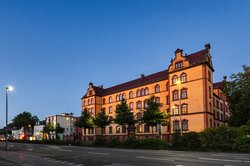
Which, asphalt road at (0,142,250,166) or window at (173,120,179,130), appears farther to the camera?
window at (173,120,179,130)

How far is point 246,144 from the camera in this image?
2931 centimetres

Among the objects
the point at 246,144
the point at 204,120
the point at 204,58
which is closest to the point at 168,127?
the point at 204,120

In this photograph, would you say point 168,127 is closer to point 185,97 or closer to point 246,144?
point 185,97

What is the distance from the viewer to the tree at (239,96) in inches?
1879

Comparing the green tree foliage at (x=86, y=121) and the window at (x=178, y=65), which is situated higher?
the window at (x=178, y=65)

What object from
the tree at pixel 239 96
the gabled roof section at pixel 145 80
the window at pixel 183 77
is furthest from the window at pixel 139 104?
the tree at pixel 239 96

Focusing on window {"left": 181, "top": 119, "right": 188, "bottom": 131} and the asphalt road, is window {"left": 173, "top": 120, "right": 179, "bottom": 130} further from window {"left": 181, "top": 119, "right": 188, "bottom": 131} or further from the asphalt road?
the asphalt road

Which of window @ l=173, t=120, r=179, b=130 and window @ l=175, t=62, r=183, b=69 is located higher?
window @ l=175, t=62, r=183, b=69

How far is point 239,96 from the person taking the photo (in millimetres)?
51125

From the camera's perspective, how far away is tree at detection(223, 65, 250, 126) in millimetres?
47737

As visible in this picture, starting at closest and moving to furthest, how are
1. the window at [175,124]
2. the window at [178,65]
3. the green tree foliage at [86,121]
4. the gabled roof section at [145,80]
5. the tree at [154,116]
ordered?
1. the tree at [154,116]
2. the window at [175,124]
3. the window at [178,65]
4. the gabled roof section at [145,80]
5. the green tree foliage at [86,121]

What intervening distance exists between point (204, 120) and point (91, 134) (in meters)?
43.2

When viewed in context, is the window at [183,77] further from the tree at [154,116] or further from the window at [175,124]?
the tree at [154,116]

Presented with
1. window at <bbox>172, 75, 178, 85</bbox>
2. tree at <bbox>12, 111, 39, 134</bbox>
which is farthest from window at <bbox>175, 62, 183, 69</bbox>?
tree at <bbox>12, 111, 39, 134</bbox>
